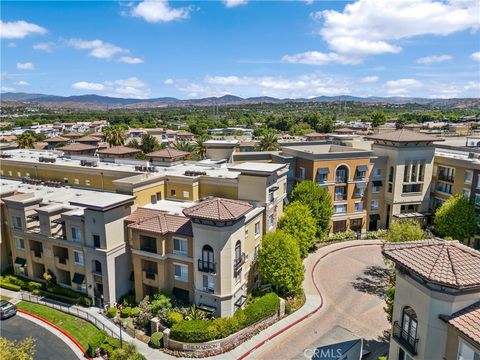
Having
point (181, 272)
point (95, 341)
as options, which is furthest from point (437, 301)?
point (95, 341)

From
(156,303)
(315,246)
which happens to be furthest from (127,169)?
(315,246)

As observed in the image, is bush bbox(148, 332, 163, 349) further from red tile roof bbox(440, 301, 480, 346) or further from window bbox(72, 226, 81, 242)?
red tile roof bbox(440, 301, 480, 346)

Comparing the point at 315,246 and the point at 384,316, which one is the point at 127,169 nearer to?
the point at 315,246

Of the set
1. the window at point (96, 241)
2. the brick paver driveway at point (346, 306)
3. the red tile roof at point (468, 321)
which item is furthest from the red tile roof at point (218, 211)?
the red tile roof at point (468, 321)

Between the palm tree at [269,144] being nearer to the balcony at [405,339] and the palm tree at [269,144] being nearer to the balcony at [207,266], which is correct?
the balcony at [207,266]

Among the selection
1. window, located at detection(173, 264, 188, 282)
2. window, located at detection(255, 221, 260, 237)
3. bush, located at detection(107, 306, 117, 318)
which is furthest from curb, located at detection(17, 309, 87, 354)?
window, located at detection(255, 221, 260, 237)

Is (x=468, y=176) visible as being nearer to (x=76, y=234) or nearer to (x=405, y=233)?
(x=405, y=233)

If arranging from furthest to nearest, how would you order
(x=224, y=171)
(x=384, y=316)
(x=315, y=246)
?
1. (x=315, y=246)
2. (x=224, y=171)
3. (x=384, y=316)
